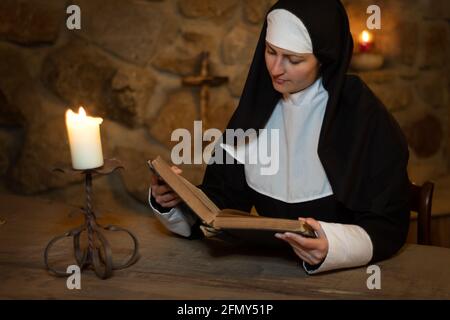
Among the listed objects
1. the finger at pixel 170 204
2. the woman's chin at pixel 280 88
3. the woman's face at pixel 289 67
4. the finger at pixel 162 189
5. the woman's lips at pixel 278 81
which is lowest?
the finger at pixel 170 204

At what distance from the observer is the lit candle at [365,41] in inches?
112

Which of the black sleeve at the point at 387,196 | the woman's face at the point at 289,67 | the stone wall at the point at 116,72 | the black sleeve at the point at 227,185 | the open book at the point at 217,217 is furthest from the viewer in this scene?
the stone wall at the point at 116,72

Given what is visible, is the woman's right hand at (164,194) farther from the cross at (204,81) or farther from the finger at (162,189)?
the cross at (204,81)

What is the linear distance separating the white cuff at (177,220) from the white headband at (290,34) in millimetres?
467

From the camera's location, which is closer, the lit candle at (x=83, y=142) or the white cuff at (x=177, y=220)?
the lit candle at (x=83, y=142)

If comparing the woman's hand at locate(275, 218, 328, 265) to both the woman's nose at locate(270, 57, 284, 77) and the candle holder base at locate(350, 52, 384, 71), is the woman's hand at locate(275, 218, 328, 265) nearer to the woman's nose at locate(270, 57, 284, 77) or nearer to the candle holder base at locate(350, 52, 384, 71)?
the woman's nose at locate(270, 57, 284, 77)

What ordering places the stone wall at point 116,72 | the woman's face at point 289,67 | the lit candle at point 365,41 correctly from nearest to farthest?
the woman's face at point 289,67, the stone wall at point 116,72, the lit candle at point 365,41

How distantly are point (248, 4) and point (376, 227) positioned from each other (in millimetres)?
1392

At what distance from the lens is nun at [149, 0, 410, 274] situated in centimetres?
141

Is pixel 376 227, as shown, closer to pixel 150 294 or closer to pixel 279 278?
pixel 279 278

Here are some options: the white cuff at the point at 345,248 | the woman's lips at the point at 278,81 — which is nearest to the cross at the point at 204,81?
the woman's lips at the point at 278,81

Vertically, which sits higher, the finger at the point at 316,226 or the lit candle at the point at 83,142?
the lit candle at the point at 83,142

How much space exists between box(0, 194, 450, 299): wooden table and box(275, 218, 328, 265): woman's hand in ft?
0.15
